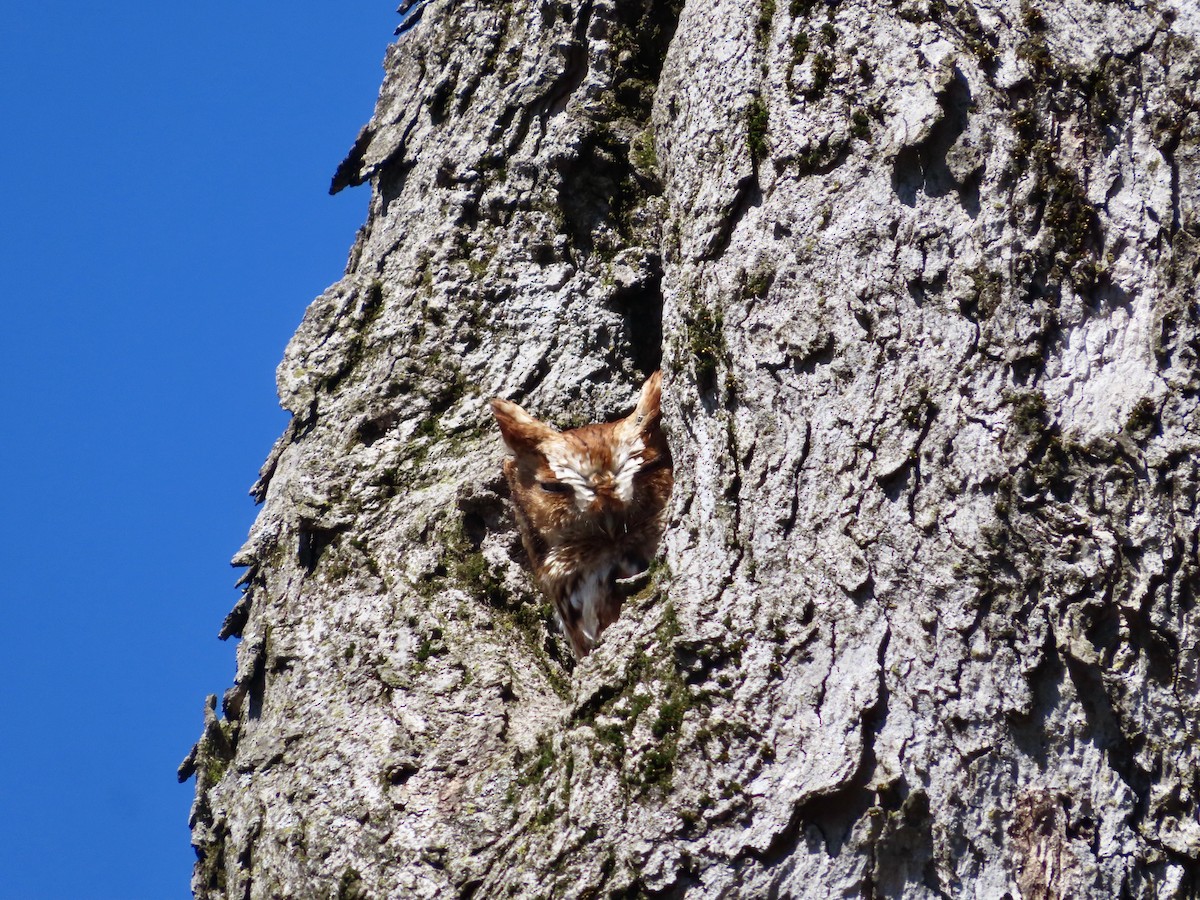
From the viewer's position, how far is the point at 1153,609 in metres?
2.25

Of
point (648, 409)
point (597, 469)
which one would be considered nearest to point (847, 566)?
point (648, 409)

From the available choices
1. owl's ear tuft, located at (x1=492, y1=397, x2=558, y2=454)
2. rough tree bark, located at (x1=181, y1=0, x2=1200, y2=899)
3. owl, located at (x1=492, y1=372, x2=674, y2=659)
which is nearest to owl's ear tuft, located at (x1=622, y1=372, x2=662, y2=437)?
owl, located at (x1=492, y1=372, x2=674, y2=659)

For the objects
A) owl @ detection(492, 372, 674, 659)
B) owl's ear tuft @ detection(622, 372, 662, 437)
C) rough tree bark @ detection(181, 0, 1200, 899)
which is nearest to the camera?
rough tree bark @ detection(181, 0, 1200, 899)

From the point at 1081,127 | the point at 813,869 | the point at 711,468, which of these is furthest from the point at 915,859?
the point at 1081,127

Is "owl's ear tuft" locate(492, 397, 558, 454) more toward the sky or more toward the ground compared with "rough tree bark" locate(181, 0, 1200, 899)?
more toward the sky

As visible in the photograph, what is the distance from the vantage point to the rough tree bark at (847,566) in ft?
7.42

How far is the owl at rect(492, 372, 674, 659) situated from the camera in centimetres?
354

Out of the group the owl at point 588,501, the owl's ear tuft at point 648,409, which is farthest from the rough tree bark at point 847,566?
the owl's ear tuft at point 648,409

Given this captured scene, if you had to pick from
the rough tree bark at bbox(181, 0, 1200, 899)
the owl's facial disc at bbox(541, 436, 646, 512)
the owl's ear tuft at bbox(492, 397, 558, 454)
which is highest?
the owl's ear tuft at bbox(492, 397, 558, 454)

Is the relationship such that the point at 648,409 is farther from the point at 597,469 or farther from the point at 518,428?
the point at 518,428

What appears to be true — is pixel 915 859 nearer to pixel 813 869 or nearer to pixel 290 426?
pixel 813 869

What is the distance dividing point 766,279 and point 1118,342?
763 mm

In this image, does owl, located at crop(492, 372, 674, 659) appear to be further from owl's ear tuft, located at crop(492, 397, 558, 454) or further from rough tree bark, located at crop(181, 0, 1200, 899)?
rough tree bark, located at crop(181, 0, 1200, 899)

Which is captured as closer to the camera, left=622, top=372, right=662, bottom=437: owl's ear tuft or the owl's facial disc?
left=622, top=372, right=662, bottom=437: owl's ear tuft
